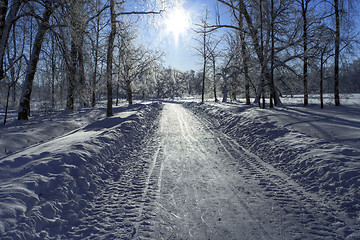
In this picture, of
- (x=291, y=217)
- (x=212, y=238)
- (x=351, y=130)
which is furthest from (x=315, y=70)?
(x=212, y=238)

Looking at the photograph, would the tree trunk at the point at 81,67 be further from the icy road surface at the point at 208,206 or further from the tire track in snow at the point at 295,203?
the tire track in snow at the point at 295,203

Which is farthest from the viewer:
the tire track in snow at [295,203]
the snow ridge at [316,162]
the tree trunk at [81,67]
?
the tree trunk at [81,67]

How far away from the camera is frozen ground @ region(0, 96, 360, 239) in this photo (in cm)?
284

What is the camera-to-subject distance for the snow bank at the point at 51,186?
279cm

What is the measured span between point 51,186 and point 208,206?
2972 mm

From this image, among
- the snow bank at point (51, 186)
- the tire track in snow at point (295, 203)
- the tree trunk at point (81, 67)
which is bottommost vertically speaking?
the tire track in snow at point (295, 203)

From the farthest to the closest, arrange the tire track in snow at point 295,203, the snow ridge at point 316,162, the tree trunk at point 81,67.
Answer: the tree trunk at point 81,67 < the snow ridge at point 316,162 < the tire track in snow at point 295,203

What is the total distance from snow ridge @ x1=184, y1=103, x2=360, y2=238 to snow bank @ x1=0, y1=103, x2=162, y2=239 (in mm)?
4349

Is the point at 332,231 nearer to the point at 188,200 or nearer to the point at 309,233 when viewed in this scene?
the point at 309,233

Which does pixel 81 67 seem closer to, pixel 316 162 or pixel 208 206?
pixel 208 206

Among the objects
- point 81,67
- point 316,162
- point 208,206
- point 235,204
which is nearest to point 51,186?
point 208,206

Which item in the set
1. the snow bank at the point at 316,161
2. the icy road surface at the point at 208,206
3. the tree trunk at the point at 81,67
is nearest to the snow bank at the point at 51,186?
the icy road surface at the point at 208,206

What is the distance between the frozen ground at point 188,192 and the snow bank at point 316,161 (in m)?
0.02

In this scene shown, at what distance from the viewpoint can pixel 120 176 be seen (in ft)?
16.0
